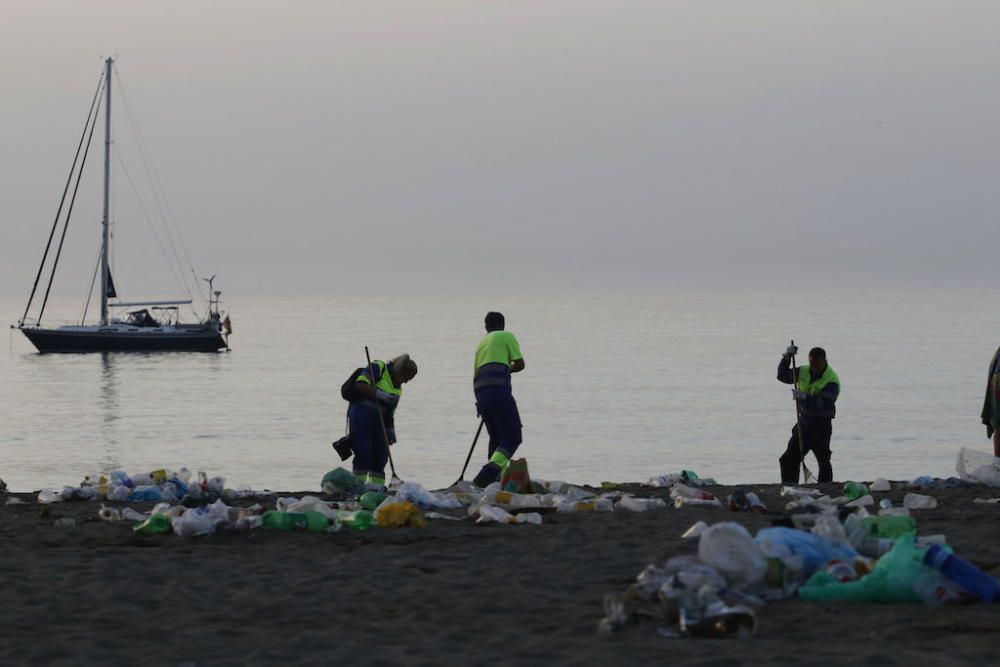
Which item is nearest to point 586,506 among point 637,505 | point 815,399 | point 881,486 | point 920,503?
point 637,505

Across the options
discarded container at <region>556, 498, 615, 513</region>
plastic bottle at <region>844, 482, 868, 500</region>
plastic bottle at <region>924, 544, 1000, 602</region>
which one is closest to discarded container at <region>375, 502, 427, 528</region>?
discarded container at <region>556, 498, 615, 513</region>

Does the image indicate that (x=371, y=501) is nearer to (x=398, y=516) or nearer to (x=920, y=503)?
(x=398, y=516)

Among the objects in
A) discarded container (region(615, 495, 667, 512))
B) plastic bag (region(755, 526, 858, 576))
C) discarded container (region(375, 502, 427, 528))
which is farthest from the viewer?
discarded container (region(615, 495, 667, 512))

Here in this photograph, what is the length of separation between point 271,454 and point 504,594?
71.1 ft

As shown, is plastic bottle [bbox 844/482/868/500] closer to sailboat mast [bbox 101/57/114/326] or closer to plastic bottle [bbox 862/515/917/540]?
plastic bottle [bbox 862/515/917/540]

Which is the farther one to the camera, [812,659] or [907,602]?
[907,602]

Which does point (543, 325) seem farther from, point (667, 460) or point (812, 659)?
point (812, 659)

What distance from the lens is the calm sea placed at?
89.5 feet

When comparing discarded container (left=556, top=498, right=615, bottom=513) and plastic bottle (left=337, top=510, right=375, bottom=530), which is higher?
discarded container (left=556, top=498, right=615, bottom=513)

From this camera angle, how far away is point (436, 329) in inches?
4318

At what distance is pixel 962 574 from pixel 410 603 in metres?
2.78

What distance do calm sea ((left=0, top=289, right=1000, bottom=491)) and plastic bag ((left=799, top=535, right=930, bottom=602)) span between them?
16269 millimetres

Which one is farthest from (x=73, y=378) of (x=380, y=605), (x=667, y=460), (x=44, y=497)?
(x=380, y=605)

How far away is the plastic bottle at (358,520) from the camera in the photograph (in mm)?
10516
